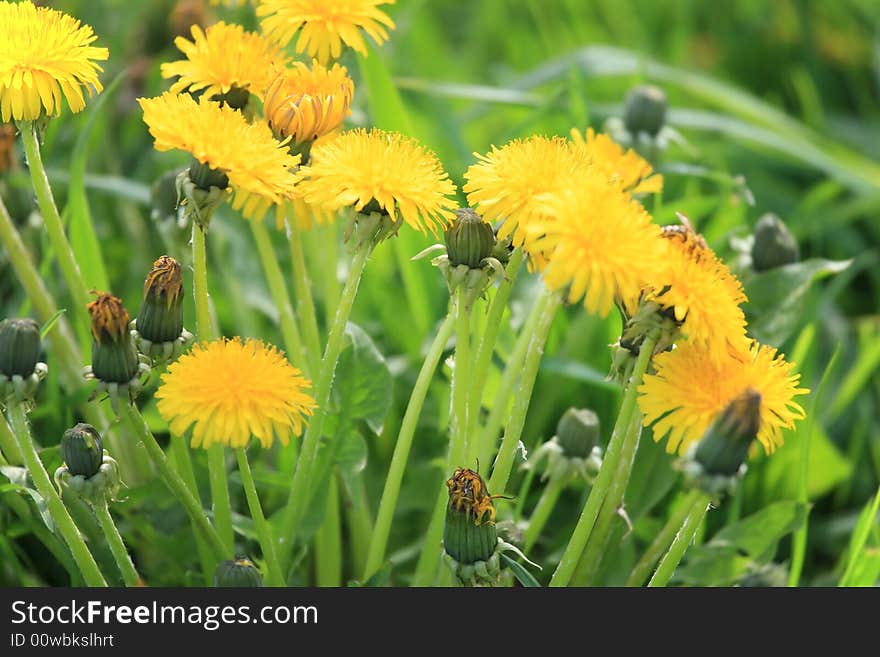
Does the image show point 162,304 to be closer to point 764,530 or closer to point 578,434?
point 578,434

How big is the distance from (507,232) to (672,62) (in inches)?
66.8

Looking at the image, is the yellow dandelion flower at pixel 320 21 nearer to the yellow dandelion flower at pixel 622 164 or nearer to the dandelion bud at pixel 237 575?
the yellow dandelion flower at pixel 622 164

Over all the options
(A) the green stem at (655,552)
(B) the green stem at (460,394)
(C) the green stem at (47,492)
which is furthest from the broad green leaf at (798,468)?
(C) the green stem at (47,492)

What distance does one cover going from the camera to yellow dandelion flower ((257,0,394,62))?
1.11 meters

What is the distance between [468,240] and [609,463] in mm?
239

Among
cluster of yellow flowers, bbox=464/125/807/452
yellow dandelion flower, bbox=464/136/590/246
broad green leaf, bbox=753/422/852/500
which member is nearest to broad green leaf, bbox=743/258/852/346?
broad green leaf, bbox=753/422/852/500

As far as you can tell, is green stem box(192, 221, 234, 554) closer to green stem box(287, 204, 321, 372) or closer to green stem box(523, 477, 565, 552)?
green stem box(287, 204, 321, 372)

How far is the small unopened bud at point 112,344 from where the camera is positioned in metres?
0.90

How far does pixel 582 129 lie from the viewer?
163 cm

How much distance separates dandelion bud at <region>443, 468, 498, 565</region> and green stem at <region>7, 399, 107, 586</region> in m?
0.34

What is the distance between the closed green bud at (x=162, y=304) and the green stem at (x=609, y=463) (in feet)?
1.35
